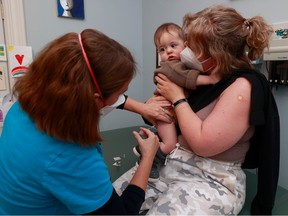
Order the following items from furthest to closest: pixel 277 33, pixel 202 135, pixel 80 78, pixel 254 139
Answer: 1. pixel 277 33
2. pixel 254 139
3. pixel 202 135
4. pixel 80 78

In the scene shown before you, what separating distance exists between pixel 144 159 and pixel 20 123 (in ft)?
1.42

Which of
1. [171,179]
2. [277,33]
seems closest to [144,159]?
[171,179]

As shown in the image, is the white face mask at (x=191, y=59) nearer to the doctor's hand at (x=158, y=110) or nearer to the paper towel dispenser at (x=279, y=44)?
the doctor's hand at (x=158, y=110)

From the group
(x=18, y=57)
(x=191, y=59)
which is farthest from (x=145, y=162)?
(x=18, y=57)

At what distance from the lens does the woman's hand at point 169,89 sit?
1029 millimetres

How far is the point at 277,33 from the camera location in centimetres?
115

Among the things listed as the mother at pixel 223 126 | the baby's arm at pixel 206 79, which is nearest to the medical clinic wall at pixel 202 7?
the mother at pixel 223 126

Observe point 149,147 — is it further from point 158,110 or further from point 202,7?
point 202,7

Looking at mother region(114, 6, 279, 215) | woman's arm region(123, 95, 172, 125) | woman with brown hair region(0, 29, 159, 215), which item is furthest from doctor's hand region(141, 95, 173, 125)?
woman with brown hair region(0, 29, 159, 215)

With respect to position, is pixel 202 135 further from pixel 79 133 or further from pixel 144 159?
pixel 79 133

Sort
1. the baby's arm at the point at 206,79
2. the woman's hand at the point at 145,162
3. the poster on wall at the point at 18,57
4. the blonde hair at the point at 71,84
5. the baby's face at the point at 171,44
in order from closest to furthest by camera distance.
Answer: the blonde hair at the point at 71,84 → the woman's hand at the point at 145,162 → the baby's arm at the point at 206,79 → the baby's face at the point at 171,44 → the poster on wall at the point at 18,57

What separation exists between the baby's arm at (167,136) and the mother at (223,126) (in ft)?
0.14

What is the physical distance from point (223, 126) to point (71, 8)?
1570mm

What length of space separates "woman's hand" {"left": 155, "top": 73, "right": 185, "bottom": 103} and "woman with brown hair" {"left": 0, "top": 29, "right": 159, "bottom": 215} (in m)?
0.39
